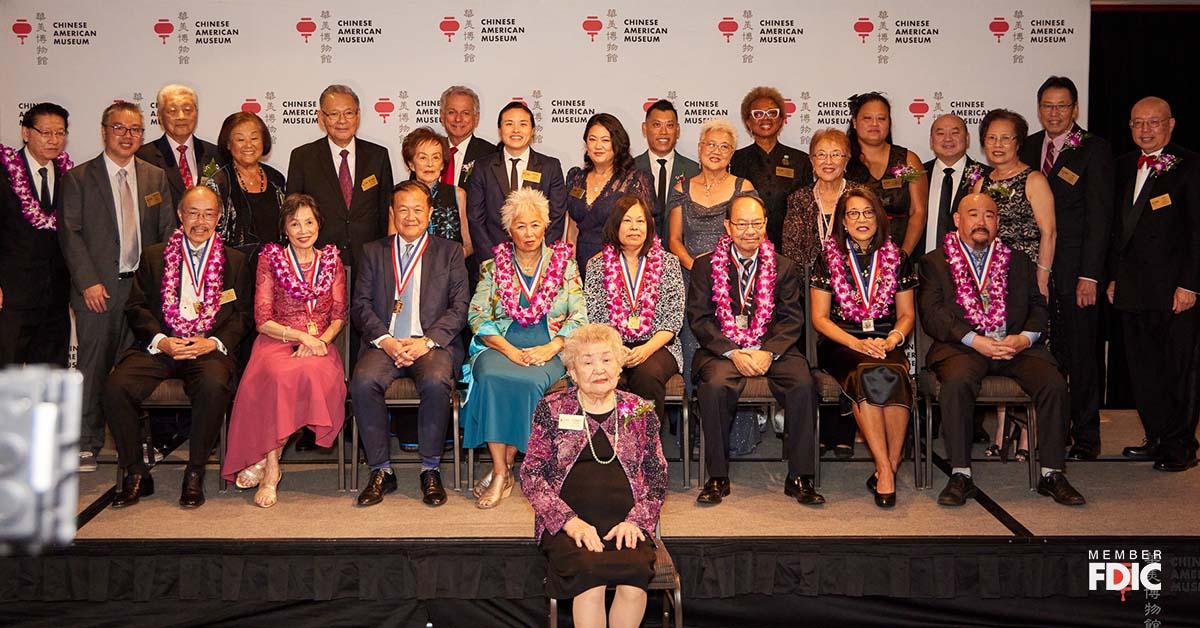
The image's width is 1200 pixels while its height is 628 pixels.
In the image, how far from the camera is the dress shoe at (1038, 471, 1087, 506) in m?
4.51

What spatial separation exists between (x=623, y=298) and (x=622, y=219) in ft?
1.18

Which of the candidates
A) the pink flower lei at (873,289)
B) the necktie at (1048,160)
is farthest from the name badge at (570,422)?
the necktie at (1048,160)

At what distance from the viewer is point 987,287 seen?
4934 mm

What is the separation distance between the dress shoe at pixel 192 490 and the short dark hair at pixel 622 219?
6.75ft

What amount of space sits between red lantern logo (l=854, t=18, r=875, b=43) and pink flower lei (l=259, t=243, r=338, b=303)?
3458 millimetres

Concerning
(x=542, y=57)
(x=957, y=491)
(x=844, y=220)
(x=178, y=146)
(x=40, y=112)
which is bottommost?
(x=957, y=491)

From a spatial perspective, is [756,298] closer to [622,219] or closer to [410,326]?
[622,219]

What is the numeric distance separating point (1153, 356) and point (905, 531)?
2042 millimetres

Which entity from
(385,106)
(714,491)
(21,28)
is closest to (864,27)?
(385,106)

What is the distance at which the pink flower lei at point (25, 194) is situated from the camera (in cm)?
531

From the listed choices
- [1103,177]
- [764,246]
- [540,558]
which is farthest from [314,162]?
[1103,177]

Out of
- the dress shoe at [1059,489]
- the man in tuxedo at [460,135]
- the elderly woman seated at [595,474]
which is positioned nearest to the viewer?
the elderly woman seated at [595,474]

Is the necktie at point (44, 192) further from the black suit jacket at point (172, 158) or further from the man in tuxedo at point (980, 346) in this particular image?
the man in tuxedo at point (980, 346)

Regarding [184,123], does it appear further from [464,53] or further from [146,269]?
[464,53]
